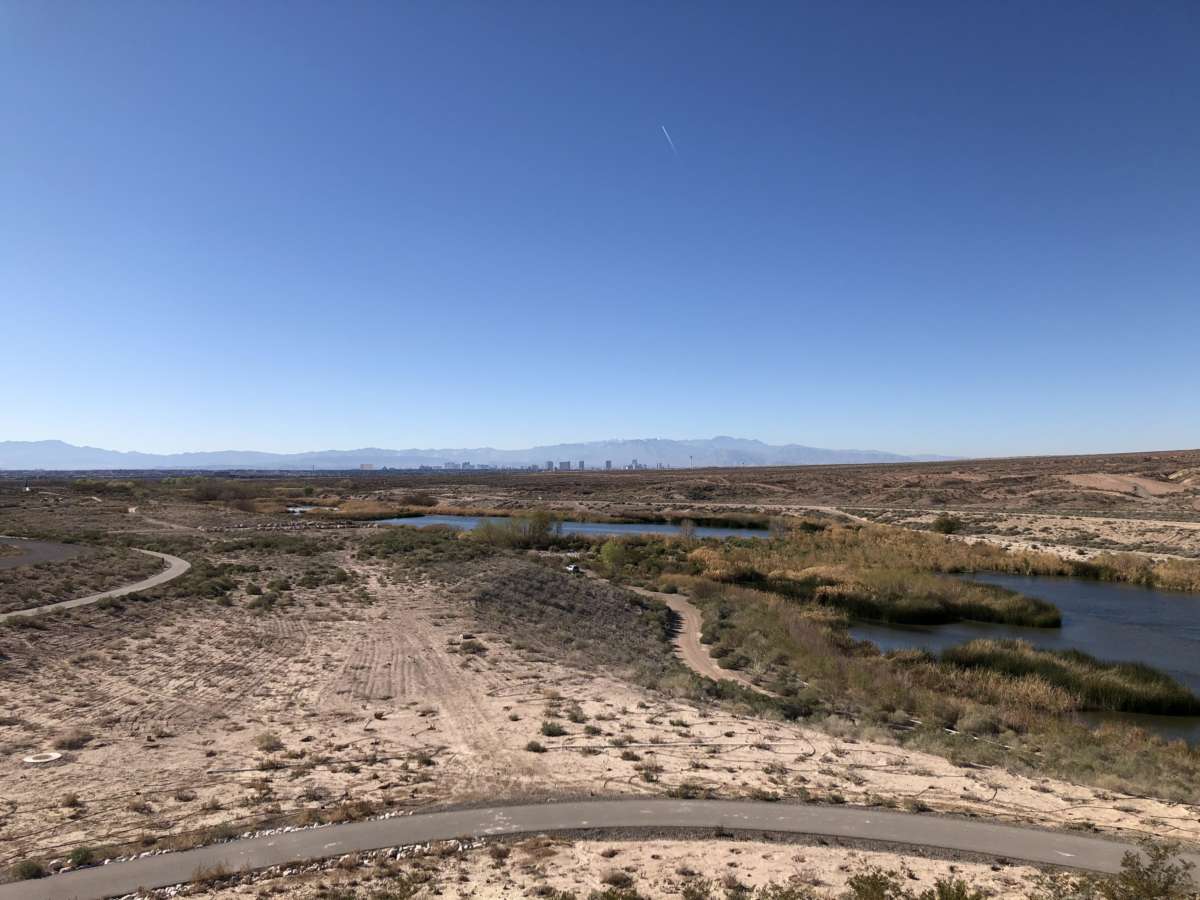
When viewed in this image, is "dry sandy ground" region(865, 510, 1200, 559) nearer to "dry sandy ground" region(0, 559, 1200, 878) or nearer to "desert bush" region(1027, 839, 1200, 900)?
"dry sandy ground" region(0, 559, 1200, 878)

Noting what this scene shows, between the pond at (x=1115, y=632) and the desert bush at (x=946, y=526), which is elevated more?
the desert bush at (x=946, y=526)

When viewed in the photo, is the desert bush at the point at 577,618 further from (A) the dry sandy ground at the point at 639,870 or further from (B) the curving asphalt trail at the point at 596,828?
(A) the dry sandy ground at the point at 639,870

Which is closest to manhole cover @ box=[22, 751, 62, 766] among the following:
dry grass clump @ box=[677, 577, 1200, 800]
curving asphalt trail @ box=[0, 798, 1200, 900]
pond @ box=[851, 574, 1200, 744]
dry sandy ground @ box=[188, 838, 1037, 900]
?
curving asphalt trail @ box=[0, 798, 1200, 900]

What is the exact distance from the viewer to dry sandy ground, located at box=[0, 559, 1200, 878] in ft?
39.0

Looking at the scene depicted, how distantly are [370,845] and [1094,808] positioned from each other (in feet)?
42.7

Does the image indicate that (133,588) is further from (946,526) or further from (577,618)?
(946,526)

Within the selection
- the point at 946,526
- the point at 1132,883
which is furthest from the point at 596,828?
the point at 946,526

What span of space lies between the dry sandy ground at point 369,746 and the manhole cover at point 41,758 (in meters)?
0.33

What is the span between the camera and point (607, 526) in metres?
81.4

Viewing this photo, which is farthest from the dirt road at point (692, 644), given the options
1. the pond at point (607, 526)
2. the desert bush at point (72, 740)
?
the pond at point (607, 526)

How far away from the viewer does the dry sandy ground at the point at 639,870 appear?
9180mm

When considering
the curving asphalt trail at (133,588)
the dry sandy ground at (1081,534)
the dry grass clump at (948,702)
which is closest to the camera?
the dry grass clump at (948,702)

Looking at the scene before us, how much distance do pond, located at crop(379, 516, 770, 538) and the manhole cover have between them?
57.1 metres

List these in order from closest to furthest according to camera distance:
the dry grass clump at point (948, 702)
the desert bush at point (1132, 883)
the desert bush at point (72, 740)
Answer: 1. the desert bush at point (1132, 883)
2. the desert bush at point (72, 740)
3. the dry grass clump at point (948, 702)
